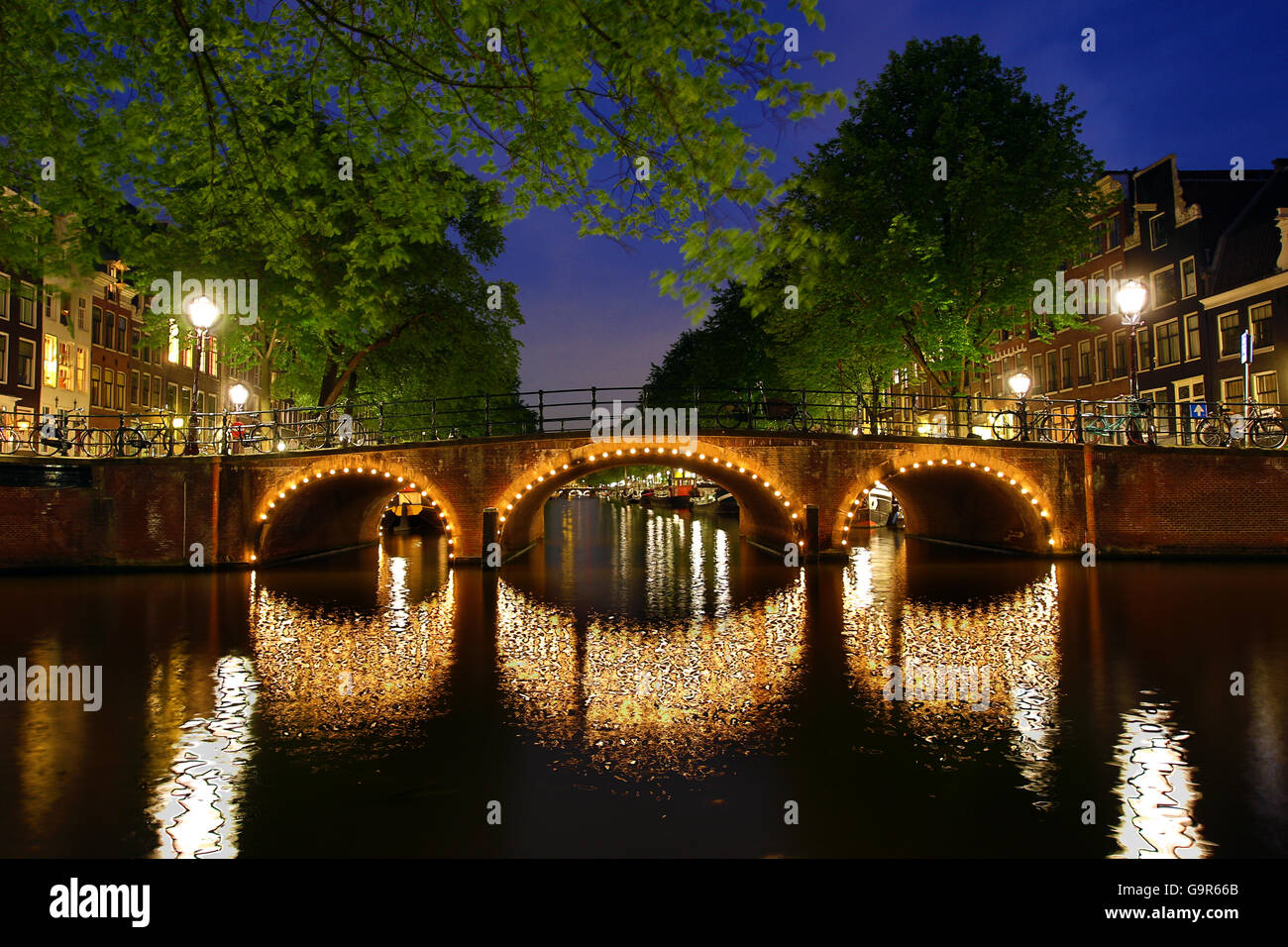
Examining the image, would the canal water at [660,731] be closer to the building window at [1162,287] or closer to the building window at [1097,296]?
the building window at [1162,287]

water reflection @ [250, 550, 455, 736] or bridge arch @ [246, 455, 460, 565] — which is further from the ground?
bridge arch @ [246, 455, 460, 565]

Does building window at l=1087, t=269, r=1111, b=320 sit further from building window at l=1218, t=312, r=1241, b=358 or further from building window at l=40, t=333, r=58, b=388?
building window at l=40, t=333, r=58, b=388

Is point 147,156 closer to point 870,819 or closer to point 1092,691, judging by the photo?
point 870,819

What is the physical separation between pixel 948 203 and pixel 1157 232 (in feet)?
48.3

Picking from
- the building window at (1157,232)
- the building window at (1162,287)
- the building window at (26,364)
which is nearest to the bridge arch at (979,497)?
the building window at (1162,287)

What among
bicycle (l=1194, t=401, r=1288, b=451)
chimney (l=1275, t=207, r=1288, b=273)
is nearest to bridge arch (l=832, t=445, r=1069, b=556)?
bicycle (l=1194, t=401, r=1288, b=451)

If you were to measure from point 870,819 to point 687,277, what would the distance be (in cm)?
364

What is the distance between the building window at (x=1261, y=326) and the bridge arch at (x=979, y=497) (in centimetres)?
1158

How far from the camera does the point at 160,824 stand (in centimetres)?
463

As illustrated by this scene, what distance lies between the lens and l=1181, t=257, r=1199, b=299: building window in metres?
30.8

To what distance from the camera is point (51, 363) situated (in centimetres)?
3366

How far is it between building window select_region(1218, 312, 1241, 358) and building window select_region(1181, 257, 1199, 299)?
1.78m

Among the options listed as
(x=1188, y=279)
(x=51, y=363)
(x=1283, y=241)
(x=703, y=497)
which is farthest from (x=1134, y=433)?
(x=703, y=497)
